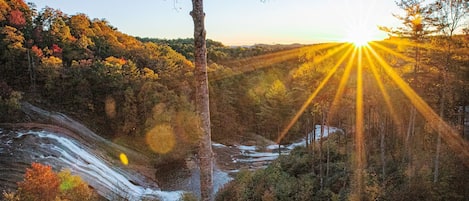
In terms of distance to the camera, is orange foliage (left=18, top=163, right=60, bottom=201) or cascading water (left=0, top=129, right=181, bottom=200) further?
cascading water (left=0, top=129, right=181, bottom=200)

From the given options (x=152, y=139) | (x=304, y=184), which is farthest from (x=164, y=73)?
(x=304, y=184)

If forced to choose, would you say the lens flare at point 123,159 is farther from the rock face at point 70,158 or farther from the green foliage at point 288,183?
the green foliage at point 288,183

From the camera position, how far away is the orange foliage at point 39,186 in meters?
20.1

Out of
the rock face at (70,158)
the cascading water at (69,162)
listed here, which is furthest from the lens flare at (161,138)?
the cascading water at (69,162)

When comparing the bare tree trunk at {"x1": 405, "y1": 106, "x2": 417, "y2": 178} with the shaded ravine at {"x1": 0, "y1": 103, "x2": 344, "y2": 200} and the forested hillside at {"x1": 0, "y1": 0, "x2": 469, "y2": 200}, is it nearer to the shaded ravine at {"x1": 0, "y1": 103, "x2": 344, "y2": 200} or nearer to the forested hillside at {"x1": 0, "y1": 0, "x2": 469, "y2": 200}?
the forested hillside at {"x1": 0, "y1": 0, "x2": 469, "y2": 200}

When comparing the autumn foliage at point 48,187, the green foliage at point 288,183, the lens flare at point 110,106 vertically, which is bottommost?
the green foliage at point 288,183

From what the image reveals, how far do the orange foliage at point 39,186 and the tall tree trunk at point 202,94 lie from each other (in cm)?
1866

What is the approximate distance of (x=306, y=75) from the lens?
2938cm

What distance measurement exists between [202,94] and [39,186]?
19862 mm

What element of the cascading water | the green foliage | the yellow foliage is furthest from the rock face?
the yellow foliage

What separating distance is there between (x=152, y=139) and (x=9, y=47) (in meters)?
24.6

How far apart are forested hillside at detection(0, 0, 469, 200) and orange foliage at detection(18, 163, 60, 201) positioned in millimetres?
10689

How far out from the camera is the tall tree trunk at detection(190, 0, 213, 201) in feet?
15.9

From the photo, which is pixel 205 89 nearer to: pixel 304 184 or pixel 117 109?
pixel 304 184
